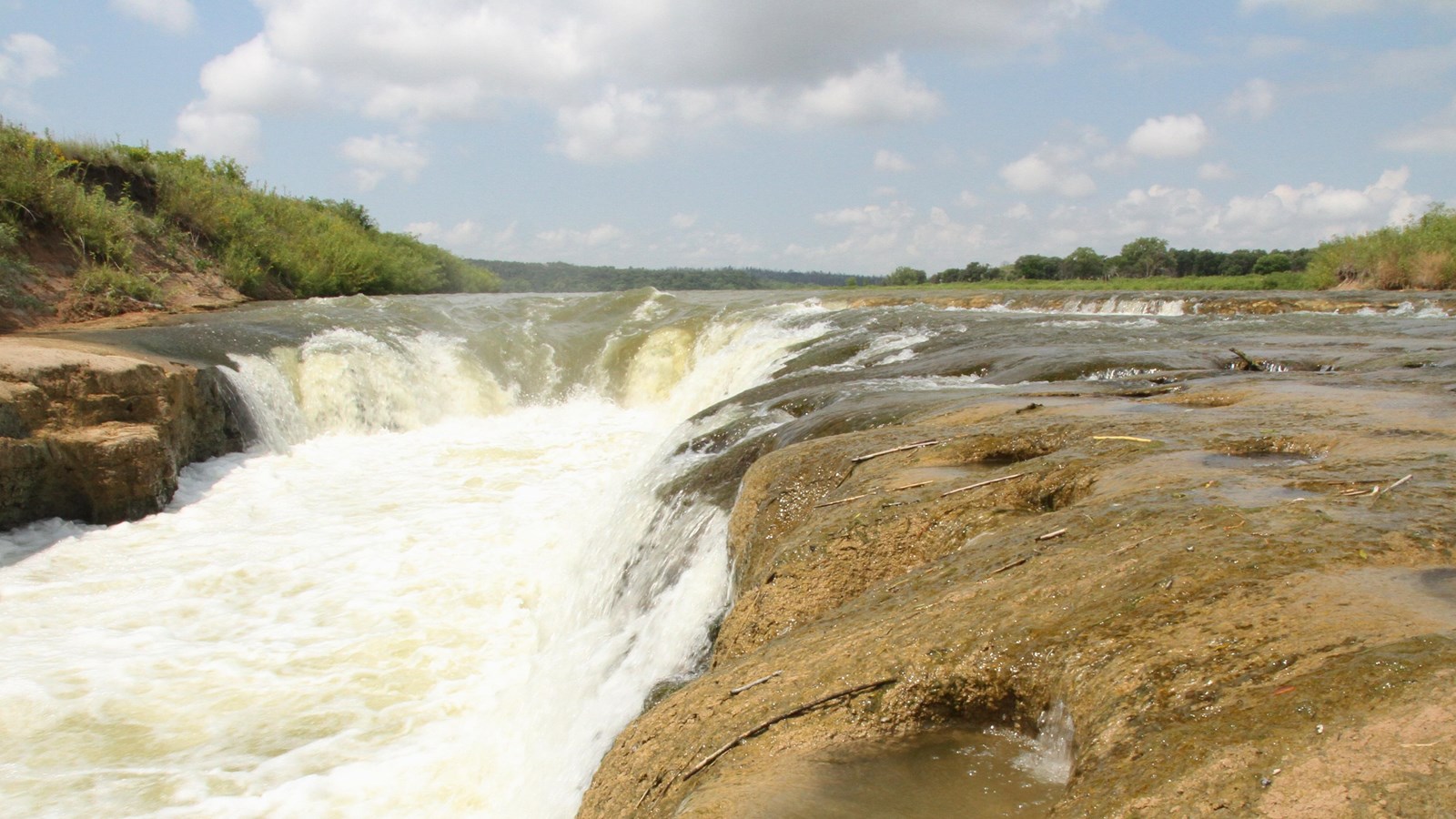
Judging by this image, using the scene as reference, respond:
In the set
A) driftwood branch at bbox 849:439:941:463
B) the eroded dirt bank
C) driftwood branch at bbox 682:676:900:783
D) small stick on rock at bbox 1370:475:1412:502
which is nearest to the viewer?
the eroded dirt bank

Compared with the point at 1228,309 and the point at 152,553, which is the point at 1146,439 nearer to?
the point at 152,553

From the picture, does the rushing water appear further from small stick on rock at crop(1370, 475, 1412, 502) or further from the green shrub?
the green shrub

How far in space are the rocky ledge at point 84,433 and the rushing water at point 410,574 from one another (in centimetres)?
30

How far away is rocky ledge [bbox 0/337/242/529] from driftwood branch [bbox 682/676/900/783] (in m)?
8.61

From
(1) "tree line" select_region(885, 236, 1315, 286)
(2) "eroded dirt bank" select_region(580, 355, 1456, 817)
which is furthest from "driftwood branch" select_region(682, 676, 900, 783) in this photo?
(1) "tree line" select_region(885, 236, 1315, 286)

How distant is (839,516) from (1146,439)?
153 centimetres

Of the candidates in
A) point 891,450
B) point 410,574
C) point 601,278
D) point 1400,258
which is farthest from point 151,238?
point 601,278

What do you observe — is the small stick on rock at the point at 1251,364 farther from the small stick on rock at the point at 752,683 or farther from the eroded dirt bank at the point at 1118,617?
the small stick on rock at the point at 752,683

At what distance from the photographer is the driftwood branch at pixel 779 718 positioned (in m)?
2.35

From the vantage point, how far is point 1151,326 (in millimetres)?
12195

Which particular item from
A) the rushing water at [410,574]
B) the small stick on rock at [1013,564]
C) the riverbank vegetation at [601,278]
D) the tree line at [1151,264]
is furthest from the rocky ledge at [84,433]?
the riverbank vegetation at [601,278]

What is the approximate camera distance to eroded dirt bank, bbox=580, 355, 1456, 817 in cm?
158

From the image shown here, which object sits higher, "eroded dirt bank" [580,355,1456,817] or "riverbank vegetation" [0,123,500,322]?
"riverbank vegetation" [0,123,500,322]

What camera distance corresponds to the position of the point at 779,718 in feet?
7.81
